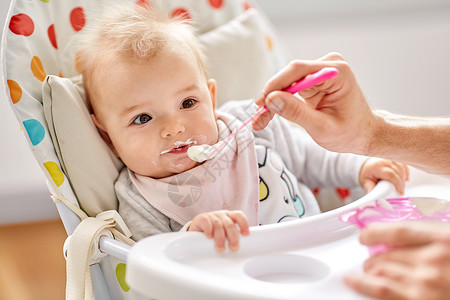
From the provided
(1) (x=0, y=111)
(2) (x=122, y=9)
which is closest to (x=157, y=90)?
(2) (x=122, y=9)

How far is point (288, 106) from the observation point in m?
0.70

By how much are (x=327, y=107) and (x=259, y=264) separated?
261 millimetres

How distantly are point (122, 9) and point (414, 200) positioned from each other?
61cm

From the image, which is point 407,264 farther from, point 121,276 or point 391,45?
point 391,45

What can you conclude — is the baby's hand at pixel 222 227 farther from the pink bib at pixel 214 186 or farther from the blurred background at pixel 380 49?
the blurred background at pixel 380 49

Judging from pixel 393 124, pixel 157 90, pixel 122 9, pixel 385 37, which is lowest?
pixel 385 37

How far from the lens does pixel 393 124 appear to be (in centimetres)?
86

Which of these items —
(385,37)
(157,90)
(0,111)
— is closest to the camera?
(157,90)

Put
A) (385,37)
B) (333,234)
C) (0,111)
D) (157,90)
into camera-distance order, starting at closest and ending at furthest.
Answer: (333,234) < (157,90) < (0,111) < (385,37)

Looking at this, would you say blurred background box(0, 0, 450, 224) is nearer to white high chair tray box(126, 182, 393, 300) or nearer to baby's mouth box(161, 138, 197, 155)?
baby's mouth box(161, 138, 197, 155)

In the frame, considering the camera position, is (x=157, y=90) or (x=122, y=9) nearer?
(x=157, y=90)

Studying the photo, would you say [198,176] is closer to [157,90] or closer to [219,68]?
[157,90]

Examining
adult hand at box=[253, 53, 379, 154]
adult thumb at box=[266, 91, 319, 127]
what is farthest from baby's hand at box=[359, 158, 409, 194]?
adult thumb at box=[266, 91, 319, 127]

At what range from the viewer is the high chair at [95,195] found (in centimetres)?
58
